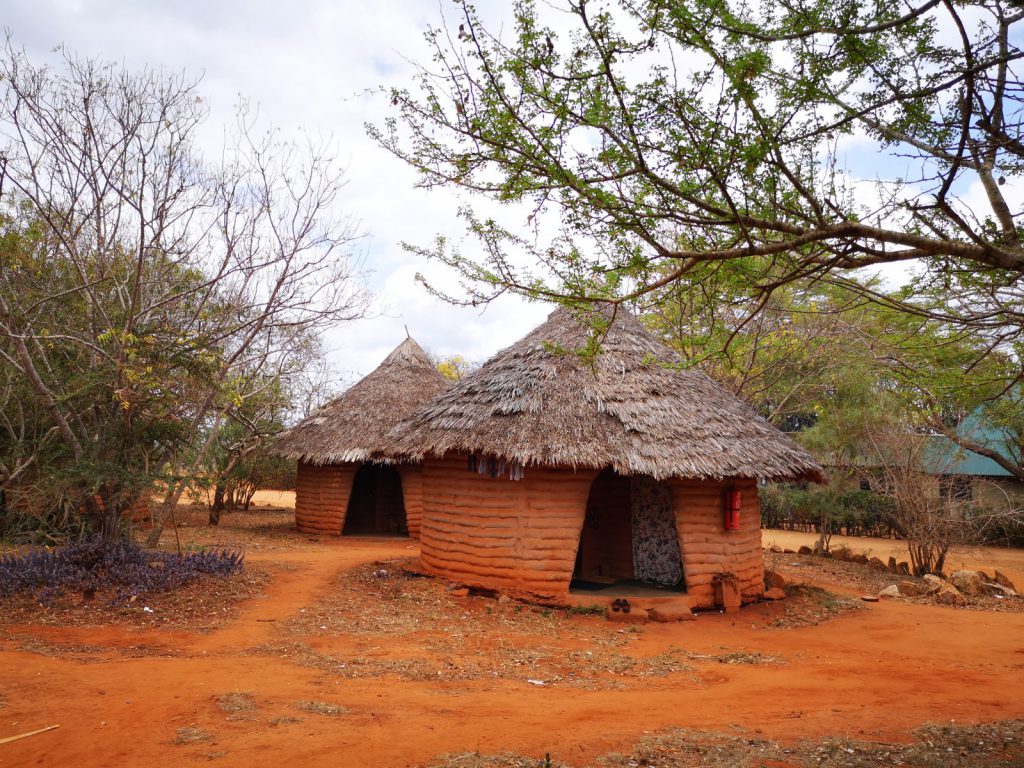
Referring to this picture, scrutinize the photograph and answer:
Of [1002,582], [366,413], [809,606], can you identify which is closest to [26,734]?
[809,606]

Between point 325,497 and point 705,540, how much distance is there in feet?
32.4

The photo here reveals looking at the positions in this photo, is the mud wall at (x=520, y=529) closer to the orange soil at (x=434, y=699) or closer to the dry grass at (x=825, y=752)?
the orange soil at (x=434, y=699)

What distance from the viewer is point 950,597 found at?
416 inches

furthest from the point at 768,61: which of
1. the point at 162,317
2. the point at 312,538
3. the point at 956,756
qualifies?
the point at 312,538

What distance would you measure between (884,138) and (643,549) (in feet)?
24.1

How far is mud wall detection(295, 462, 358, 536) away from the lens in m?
15.7

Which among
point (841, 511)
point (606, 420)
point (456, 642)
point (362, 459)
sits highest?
point (606, 420)

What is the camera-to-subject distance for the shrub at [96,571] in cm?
747

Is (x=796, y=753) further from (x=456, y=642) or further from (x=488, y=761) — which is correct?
(x=456, y=642)

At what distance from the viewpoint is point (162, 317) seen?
9648mm

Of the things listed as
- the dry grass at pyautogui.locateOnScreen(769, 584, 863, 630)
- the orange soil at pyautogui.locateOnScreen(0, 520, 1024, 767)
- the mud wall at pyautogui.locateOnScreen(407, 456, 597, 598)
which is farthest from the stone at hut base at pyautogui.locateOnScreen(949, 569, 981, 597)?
the mud wall at pyautogui.locateOnScreen(407, 456, 597, 598)

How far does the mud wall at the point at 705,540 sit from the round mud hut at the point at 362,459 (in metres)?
6.68

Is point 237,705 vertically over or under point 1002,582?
under

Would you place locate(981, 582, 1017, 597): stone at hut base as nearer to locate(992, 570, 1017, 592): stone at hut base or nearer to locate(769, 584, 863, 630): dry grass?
locate(992, 570, 1017, 592): stone at hut base
